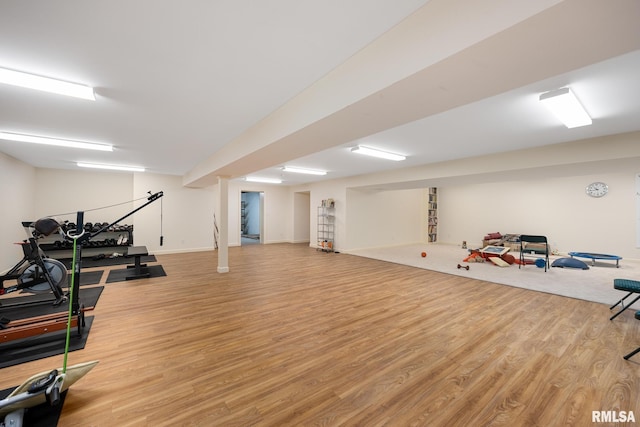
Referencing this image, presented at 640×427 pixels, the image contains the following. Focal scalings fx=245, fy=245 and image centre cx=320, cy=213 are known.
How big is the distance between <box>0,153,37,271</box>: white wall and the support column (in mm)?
4127

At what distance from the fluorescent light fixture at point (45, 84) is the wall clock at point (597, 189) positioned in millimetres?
11821

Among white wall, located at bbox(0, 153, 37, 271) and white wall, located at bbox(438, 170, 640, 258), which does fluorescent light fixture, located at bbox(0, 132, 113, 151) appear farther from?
white wall, located at bbox(438, 170, 640, 258)

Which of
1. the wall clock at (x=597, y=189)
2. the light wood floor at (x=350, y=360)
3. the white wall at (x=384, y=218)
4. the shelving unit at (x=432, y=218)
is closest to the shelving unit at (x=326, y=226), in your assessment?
the white wall at (x=384, y=218)

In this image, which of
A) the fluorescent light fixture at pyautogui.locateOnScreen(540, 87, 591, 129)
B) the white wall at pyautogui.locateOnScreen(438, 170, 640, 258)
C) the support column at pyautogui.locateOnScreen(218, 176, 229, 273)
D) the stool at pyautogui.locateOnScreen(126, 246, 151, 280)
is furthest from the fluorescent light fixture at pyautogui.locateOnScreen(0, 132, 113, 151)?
the white wall at pyautogui.locateOnScreen(438, 170, 640, 258)

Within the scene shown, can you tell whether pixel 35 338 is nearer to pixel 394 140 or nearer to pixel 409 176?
pixel 394 140

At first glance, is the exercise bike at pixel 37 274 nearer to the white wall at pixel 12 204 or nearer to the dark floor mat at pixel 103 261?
the white wall at pixel 12 204

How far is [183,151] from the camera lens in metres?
4.97

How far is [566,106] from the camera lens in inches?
105

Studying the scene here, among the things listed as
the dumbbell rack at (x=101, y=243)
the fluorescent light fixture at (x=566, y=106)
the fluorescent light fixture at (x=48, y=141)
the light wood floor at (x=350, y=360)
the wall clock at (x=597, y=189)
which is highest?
the fluorescent light fixture at (x=566, y=106)

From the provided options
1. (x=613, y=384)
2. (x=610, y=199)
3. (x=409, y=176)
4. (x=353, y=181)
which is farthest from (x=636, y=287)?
(x=610, y=199)

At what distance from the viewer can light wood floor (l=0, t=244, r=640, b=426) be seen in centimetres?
168

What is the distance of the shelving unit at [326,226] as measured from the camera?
8.89m

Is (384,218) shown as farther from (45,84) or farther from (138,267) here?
(45,84)

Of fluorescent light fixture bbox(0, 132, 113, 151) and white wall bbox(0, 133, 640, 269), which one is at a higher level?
fluorescent light fixture bbox(0, 132, 113, 151)
